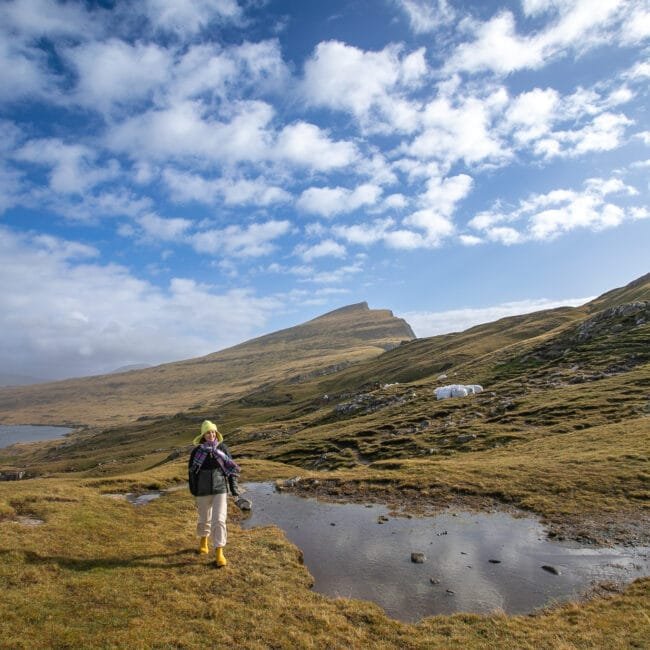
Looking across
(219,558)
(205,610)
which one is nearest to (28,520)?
(219,558)

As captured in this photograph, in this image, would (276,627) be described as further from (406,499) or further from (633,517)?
(633,517)

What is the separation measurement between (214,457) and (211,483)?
987 millimetres

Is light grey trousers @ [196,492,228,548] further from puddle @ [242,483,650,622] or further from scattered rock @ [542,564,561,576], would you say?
scattered rock @ [542,564,561,576]

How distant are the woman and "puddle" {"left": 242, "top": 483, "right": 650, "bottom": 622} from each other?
4.28 meters

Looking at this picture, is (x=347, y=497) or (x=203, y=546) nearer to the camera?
(x=203, y=546)

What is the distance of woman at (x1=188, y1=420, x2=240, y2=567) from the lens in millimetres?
16688

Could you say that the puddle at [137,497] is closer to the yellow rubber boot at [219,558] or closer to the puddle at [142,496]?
the puddle at [142,496]

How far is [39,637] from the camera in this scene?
10859mm

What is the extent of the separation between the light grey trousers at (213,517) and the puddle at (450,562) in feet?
13.3

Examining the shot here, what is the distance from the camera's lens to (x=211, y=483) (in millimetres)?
16750

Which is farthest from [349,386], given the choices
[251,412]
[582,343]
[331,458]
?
[331,458]

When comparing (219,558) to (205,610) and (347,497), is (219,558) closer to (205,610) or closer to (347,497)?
(205,610)

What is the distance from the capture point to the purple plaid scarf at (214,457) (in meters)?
16.8

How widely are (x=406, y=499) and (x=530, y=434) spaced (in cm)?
2357
